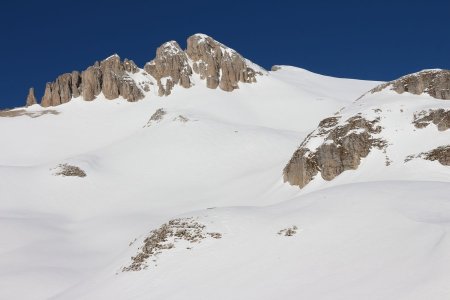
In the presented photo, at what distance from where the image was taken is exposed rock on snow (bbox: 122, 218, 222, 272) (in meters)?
22.7

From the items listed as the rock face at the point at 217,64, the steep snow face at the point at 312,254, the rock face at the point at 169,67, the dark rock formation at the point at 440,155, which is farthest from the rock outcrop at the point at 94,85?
the steep snow face at the point at 312,254

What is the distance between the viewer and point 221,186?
5822 cm

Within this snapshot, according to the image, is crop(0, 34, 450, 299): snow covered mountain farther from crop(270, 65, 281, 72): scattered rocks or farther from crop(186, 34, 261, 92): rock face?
crop(270, 65, 281, 72): scattered rocks

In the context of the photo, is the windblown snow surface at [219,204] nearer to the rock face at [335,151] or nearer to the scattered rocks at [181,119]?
the scattered rocks at [181,119]

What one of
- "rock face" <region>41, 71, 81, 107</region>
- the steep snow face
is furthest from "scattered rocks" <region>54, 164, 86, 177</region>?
"rock face" <region>41, 71, 81, 107</region>

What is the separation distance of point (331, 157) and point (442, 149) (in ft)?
32.9

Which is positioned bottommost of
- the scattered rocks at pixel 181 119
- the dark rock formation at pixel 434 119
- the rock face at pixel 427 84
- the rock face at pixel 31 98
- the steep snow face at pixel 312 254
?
the steep snow face at pixel 312 254

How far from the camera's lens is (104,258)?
3597 centimetres

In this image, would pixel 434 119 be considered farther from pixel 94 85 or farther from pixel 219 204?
pixel 94 85

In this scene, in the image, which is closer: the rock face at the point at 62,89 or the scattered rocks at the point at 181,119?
the scattered rocks at the point at 181,119

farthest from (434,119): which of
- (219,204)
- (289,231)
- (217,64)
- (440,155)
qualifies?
(217,64)

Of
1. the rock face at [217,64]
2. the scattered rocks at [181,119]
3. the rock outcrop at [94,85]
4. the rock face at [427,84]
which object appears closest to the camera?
the rock face at [427,84]

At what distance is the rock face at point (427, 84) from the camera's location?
52844mm

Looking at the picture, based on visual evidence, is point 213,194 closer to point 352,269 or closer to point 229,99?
point 352,269
